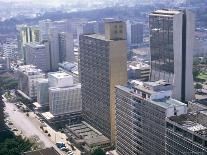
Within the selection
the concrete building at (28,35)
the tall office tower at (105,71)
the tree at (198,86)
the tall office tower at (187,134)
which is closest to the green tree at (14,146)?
the tall office tower at (105,71)

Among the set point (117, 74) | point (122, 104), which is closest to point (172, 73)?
point (117, 74)

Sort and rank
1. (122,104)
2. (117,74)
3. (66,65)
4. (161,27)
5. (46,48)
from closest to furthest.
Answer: (122,104), (117,74), (161,27), (66,65), (46,48)

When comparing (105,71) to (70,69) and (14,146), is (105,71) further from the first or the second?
(70,69)

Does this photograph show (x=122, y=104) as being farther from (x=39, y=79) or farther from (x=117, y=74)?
(x=39, y=79)

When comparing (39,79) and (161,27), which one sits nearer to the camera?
(161,27)

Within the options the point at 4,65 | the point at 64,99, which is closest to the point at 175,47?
the point at 64,99

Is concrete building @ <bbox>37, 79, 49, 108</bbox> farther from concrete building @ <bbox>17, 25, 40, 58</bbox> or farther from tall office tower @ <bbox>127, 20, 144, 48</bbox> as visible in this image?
tall office tower @ <bbox>127, 20, 144, 48</bbox>

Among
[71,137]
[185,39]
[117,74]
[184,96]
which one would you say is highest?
[185,39]

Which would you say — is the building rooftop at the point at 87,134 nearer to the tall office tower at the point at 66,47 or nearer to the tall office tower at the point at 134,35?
the tall office tower at the point at 66,47
